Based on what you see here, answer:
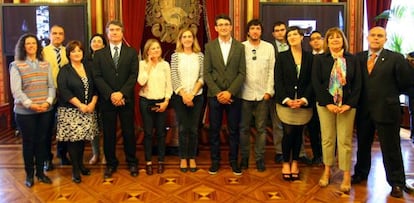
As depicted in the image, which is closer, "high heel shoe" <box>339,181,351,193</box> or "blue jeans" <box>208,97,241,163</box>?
"high heel shoe" <box>339,181,351,193</box>

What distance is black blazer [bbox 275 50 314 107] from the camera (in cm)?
333

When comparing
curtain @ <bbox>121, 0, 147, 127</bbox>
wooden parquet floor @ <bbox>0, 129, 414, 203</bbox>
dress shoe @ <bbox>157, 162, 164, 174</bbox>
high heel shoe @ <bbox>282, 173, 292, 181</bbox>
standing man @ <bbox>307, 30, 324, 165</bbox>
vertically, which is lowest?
wooden parquet floor @ <bbox>0, 129, 414, 203</bbox>

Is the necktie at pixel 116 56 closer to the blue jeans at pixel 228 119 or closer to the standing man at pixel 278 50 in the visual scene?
the blue jeans at pixel 228 119

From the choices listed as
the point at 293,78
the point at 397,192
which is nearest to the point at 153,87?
the point at 293,78

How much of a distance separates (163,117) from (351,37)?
3515mm

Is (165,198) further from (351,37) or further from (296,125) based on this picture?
(351,37)

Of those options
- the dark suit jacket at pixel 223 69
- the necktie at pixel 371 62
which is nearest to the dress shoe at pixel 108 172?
the dark suit jacket at pixel 223 69

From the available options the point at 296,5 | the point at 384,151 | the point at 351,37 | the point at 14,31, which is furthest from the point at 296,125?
the point at 14,31

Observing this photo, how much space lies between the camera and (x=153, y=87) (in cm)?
359

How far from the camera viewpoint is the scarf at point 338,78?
3.08 metres

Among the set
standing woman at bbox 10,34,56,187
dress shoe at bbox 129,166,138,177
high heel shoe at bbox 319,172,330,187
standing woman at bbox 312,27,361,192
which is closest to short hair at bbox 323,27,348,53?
standing woman at bbox 312,27,361,192

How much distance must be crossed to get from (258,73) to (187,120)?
2.63ft

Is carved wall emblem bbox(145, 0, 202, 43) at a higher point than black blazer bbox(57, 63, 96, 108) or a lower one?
higher

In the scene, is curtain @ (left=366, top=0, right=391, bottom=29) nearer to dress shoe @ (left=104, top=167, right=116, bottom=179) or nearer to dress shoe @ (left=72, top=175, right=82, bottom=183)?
dress shoe @ (left=104, top=167, right=116, bottom=179)
